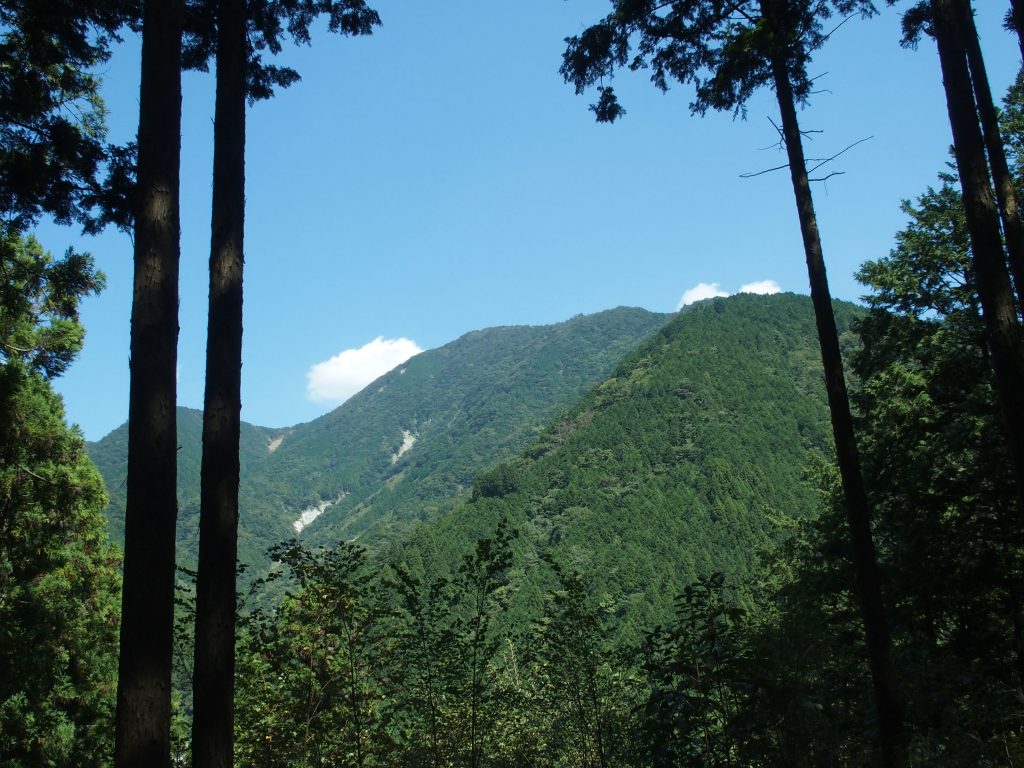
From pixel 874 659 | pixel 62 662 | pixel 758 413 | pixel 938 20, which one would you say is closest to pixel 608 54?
pixel 938 20

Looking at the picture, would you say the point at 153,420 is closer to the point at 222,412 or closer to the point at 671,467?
the point at 222,412

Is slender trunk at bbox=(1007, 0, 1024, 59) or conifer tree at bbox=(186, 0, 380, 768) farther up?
slender trunk at bbox=(1007, 0, 1024, 59)

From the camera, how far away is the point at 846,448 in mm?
5723

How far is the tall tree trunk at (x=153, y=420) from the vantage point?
325 centimetres

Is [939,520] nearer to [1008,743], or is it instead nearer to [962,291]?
[962,291]

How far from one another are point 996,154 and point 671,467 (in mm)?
105230

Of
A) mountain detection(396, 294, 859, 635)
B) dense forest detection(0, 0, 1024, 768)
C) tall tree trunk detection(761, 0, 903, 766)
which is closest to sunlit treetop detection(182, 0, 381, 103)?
dense forest detection(0, 0, 1024, 768)

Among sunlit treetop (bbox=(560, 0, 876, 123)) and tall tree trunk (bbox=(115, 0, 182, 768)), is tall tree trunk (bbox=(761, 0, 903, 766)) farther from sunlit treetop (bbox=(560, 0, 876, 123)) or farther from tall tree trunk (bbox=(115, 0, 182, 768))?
tall tree trunk (bbox=(115, 0, 182, 768))

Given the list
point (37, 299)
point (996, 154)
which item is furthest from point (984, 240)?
point (37, 299)

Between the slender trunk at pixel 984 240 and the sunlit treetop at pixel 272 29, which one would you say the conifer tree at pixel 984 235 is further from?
the sunlit treetop at pixel 272 29

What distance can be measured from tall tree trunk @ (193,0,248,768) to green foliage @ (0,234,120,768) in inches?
172

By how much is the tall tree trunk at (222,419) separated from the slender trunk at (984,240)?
5.16m

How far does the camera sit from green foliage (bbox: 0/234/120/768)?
8.57 meters

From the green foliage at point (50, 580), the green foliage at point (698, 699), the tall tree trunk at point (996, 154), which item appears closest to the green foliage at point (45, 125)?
the green foliage at point (50, 580)
